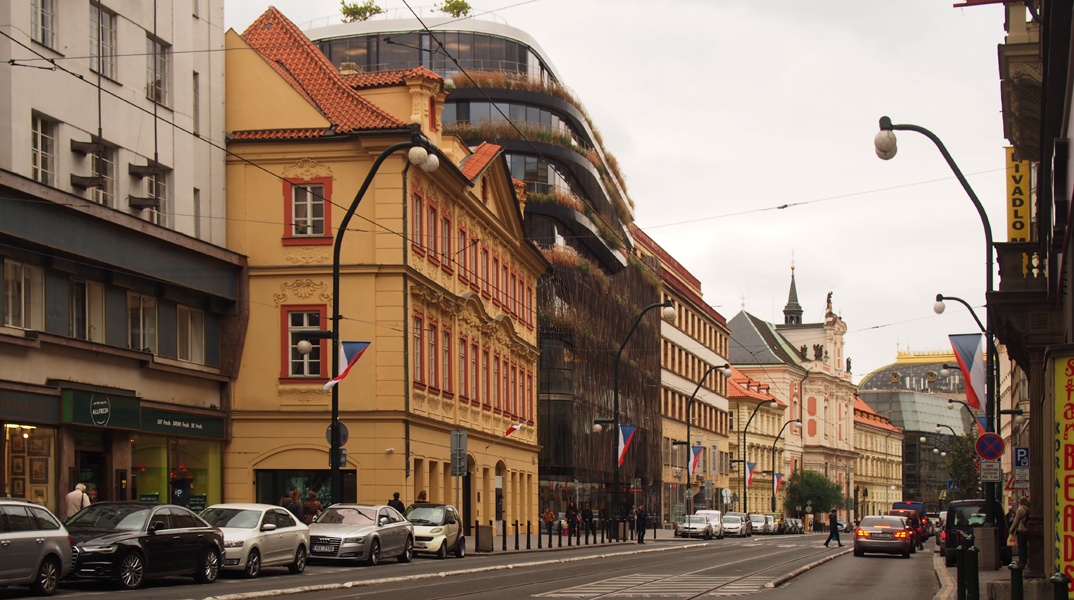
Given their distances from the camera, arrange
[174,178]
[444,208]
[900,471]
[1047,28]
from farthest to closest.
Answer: [900,471] < [444,208] < [174,178] < [1047,28]

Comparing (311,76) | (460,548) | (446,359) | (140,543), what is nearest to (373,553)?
(460,548)

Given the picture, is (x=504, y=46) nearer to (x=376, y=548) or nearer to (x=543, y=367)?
(x=543, y=367)

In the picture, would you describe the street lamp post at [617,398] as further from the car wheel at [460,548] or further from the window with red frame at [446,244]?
the car wheel at [460,548]

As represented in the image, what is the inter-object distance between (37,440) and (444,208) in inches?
755

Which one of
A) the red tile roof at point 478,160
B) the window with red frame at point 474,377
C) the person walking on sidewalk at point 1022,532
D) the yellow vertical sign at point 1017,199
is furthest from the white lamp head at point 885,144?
the window with red frame at point 474,377

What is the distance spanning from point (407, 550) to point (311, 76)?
17.7 metres

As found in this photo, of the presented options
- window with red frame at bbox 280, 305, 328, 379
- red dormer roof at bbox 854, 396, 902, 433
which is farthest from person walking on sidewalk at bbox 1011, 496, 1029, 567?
red dormer roof at bbox 854, 396, 902, 433

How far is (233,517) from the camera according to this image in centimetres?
2780

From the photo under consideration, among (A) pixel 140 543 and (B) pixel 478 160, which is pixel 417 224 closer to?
(B) pixel 478 160

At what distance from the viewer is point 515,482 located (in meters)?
60.0

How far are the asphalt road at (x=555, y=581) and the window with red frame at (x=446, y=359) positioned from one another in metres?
11.1

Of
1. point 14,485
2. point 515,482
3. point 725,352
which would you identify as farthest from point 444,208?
point 725,352

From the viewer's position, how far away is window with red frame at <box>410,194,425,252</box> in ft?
144

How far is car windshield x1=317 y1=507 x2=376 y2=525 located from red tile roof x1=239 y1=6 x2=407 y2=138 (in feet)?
45.5
